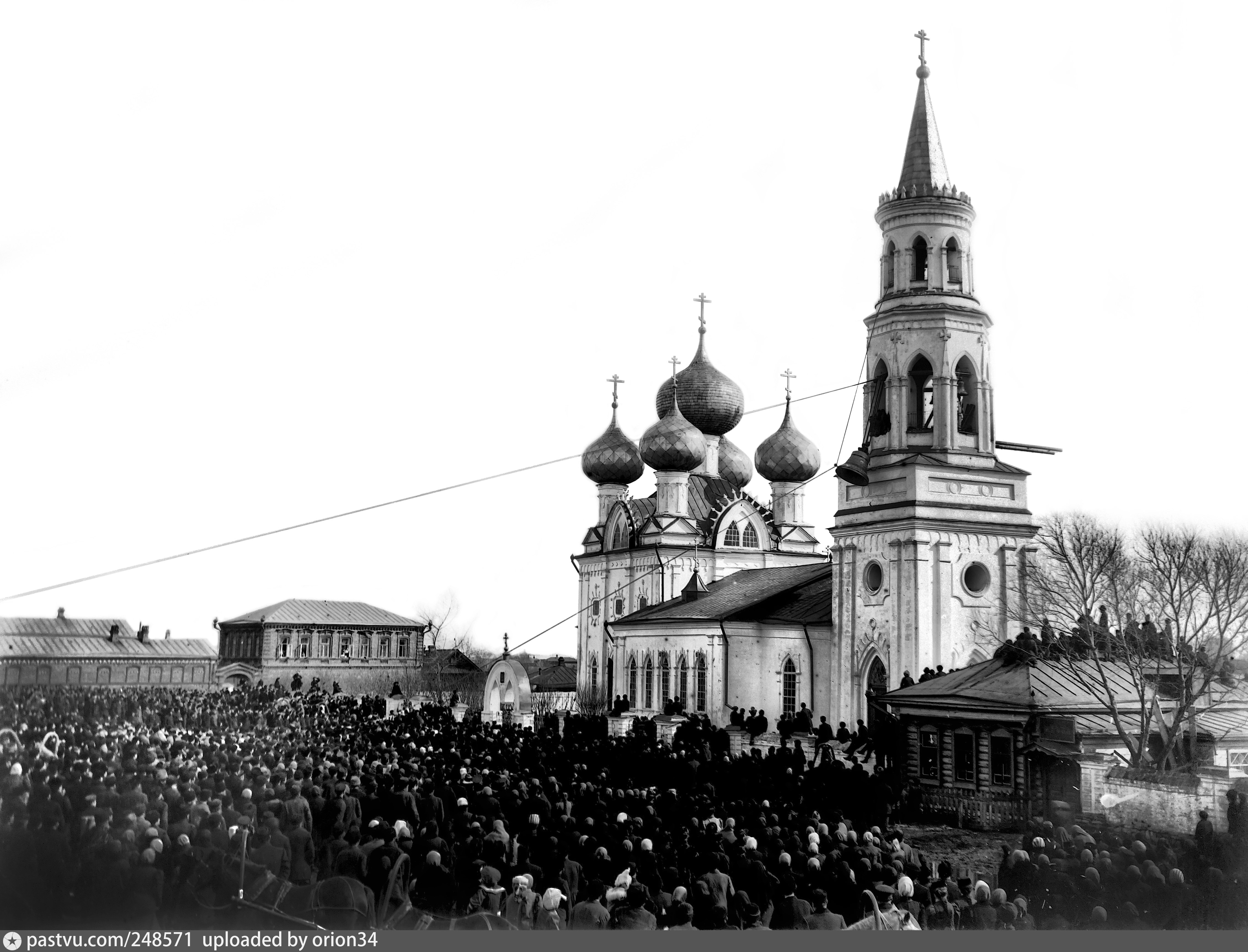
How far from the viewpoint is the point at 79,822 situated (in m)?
14.6

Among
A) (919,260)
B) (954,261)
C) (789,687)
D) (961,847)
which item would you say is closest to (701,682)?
(789,687)

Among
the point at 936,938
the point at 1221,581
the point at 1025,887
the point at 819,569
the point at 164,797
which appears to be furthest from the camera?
the point at 819,569

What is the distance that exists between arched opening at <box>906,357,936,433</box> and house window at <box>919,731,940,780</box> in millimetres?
11485

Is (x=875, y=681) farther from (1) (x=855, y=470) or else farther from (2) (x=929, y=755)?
(2) (x=929, y=755)

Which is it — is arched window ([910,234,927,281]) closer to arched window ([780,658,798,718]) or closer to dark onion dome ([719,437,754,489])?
arched window ([780,658,798,718])

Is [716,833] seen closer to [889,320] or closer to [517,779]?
[517,779]

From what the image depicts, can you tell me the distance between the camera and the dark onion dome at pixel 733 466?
63.0 metres

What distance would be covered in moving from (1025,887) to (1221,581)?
11414 mm

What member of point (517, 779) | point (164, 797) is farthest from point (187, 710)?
point (164, 797)

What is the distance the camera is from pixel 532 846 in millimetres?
15578

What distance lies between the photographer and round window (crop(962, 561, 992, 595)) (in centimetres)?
3428

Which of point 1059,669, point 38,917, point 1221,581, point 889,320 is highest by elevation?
point 889,320

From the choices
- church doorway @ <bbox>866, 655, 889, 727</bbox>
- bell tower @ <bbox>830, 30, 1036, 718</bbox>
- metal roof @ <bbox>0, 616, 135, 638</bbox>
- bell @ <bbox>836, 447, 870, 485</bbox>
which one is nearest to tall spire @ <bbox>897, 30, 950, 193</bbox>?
bell tower @ <bbox>830, 30, 1036, 718</bbox>

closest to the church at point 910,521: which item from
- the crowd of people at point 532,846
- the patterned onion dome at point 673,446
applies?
the crowd of people at point 532,846
